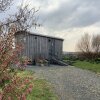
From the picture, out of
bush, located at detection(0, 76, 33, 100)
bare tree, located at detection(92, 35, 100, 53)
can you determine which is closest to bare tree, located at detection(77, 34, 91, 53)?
bare tree, located at detection(92, 35, 100, 53)

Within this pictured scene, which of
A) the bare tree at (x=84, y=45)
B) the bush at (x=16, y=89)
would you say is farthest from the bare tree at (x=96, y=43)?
the bush at (x=16, y=89)

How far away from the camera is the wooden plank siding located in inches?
1212

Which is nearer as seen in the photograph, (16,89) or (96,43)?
(16,89)

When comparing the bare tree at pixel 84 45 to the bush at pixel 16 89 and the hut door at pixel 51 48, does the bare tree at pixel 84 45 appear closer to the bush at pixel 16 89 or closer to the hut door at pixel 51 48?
the hut door at pixel 51 48

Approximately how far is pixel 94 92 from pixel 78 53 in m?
34.2

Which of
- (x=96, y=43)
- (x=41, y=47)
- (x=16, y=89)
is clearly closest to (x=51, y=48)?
(x=41, y=47)

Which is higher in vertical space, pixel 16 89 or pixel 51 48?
pixel 51 48

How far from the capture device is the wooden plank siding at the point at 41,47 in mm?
30781

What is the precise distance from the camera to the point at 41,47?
32.5 meters

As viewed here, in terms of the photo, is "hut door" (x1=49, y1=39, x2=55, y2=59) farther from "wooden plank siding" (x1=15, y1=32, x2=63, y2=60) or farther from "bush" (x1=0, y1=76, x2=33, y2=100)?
"bush" (x1=0, y1=76, x2=33, y2=100)

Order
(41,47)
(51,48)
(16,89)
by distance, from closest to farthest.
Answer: (16,89) < (41,47) < (51,48)

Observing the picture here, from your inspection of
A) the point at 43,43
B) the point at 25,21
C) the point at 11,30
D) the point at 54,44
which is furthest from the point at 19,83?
the point at 54,44

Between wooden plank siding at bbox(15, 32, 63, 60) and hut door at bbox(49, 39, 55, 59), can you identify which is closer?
wooden plank siding at bbox(15, 32, 63, 60)

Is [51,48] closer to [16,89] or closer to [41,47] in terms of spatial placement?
[41,47]
